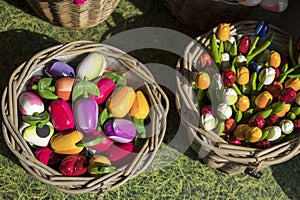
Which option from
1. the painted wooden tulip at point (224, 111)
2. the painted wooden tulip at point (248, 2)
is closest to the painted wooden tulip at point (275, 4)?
the painted wooden tulip at point (248, 2)

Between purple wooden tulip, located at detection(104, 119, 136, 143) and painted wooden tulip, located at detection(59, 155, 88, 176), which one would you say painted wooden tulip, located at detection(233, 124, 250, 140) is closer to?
purple wooden tulip, located at detection(104, 119, 136, 143)

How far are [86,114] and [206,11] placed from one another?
1.31 ft

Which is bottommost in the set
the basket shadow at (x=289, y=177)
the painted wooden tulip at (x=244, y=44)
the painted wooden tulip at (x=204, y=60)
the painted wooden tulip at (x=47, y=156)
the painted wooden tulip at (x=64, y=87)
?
the basket shadow at (x=289, y=177)

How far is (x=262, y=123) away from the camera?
3.44 feet

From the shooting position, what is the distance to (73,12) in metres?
1.16

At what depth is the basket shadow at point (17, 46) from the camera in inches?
48.6

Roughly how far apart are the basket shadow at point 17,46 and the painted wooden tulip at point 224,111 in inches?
18.7

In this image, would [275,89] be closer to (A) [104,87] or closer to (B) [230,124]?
(B) [230,124]

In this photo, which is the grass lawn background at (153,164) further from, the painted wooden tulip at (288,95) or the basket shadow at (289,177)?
the painted wooden tulip at (288,95)

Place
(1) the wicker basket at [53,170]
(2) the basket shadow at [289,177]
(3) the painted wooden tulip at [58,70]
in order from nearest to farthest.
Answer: (1) the wicker basket at [53,170]
(3) the painted wooden tulip at [58,70]
(2) the basket shadow at [289,177]

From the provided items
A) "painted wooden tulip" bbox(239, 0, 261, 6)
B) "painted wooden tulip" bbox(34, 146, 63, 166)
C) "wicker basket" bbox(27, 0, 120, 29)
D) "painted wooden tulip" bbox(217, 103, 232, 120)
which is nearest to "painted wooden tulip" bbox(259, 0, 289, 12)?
"painted wooden tulip" bbox(239, 0, 261, 6)

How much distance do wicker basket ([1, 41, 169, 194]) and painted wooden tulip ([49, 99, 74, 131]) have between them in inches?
2.9

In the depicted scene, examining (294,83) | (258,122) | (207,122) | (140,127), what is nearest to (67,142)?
(140,127)

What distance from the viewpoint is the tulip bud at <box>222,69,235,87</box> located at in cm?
107
